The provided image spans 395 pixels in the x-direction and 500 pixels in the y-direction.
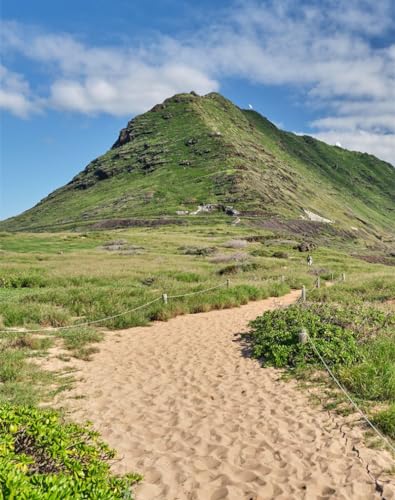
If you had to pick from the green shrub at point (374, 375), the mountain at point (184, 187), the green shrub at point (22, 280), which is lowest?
the green shrub at point (374, 375)

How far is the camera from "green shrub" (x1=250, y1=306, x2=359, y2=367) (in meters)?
10.8

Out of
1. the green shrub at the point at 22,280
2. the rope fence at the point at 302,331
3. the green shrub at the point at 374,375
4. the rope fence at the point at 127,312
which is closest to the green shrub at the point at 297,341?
the rope fence at the point at 302,331

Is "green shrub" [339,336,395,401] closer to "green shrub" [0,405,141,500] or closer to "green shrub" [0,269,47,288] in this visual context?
"green shrub" [0,405,141,500]

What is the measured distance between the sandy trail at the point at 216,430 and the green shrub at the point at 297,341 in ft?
2.04

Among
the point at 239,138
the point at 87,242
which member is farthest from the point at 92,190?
the point at 87,242

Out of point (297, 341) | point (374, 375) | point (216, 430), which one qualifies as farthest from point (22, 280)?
point (374, 375)

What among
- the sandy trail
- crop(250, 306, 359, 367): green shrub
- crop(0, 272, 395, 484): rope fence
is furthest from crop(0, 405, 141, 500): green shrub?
crop(250, 306, 359, 367): green shrub

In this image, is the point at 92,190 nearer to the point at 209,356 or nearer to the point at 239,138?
the point at 239,138

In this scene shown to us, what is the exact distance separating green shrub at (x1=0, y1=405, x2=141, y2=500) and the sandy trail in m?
1.02

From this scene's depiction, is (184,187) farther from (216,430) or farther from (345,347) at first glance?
(216,430)

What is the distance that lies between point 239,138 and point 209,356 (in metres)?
181

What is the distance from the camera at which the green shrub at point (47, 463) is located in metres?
3.73

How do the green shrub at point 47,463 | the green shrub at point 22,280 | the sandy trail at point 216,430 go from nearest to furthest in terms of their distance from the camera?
the green shrub at point 47,463
the sandy trail at point 216,430
the green shrub at point 22,280

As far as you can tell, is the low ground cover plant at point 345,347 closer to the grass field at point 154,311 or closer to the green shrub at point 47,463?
the grass field at point 154,311
